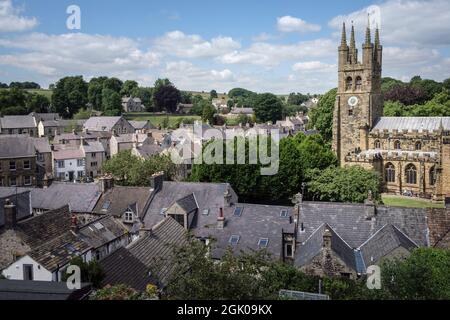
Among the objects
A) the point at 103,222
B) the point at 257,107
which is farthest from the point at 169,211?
→ the point at 257,107

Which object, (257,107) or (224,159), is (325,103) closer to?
(224,159)

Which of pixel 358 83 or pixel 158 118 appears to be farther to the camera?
pixel 158 118

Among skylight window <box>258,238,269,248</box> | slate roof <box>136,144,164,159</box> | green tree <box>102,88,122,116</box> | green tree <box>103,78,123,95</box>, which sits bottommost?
skylight window <box>258,238,269,248</box>

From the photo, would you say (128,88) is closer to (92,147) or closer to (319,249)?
(92,147)

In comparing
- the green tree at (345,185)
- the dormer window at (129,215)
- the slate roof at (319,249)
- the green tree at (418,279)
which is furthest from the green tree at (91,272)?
the green tree at (345,185)

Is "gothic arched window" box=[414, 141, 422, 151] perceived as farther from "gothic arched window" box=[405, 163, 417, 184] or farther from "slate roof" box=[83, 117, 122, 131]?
"slate roof" box=[83, 117, 122, 131]

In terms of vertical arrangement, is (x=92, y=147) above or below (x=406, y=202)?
above

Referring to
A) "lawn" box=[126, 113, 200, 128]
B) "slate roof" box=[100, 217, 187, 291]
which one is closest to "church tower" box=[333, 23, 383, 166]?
"slate roof" box=[100, 217, 187, 291]

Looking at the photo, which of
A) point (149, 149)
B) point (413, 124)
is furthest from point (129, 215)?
point (413, 124)
